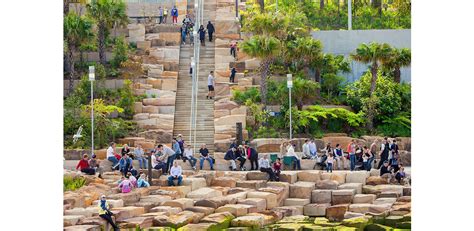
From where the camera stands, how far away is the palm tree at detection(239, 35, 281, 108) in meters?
38.0

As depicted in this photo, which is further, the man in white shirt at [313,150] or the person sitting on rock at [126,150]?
the man in white shirt at [313,150]

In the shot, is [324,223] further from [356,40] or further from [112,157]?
[356,40]

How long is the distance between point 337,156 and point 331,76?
2.25 meters

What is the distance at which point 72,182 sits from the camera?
3456 cm

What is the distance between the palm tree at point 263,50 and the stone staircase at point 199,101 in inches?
49.2

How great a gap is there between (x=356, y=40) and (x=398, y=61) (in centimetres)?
136

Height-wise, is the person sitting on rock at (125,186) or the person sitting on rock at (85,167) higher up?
the person sitting on rock at (85,167)

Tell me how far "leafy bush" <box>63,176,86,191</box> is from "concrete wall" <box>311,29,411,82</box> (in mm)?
6403

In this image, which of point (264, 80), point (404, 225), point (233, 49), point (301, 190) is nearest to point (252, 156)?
point (301, 190)

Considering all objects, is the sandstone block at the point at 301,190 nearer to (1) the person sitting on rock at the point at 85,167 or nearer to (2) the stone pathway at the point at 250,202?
(2) the stone pathway at the point at 250,202

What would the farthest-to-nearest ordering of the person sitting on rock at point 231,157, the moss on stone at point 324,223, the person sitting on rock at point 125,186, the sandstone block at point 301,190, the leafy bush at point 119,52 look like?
the leafy bush at point 119,52 < the person sitting on rock at point 231,157 < the sandstone block at point 301,190 < the person sitting on rock at point 125,186 < the moss on stone at point 324,223

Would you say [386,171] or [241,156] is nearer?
[386,171]

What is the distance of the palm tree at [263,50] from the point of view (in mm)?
38031

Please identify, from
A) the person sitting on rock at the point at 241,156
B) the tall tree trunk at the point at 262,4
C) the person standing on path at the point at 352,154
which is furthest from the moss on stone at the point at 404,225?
the tall tree trunk at the point at 262,4
